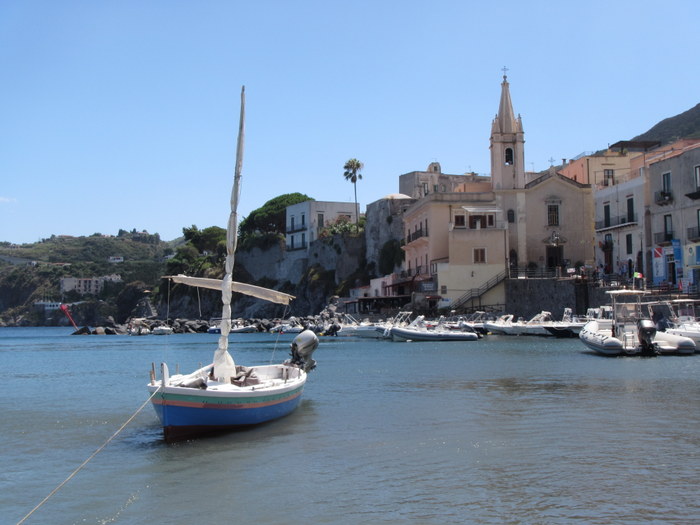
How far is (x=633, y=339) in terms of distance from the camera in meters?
32.4

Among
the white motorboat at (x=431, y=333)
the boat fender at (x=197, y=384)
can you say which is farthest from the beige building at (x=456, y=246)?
the boat fender at (x=197, y=384)

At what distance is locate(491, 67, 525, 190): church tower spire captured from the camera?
60.9 metres

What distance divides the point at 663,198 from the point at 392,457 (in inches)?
1487

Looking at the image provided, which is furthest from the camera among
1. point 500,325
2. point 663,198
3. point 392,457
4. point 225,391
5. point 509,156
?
point 509,156

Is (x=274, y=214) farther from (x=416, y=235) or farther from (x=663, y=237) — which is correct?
(x=663, y=237)

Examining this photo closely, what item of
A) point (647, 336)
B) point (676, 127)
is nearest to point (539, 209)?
point (647, 336)

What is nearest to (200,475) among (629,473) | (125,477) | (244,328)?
(125,477)

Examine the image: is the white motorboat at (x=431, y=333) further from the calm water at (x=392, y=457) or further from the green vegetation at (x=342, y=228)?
the green vegetation at (x=342, y=228)

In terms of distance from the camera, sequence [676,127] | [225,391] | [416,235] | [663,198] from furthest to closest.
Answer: [676,127], [416,235], [663,198], [225,391]

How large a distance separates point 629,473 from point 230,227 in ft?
29.3

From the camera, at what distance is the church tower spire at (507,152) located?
60.9m

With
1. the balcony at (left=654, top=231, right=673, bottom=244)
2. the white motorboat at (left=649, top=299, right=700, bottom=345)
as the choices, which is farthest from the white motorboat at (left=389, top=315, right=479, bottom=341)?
the balcony at (left=654, top=231, right=673, bottom=244)

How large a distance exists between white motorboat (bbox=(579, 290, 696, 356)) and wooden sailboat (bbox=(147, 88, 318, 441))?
58.0 feet

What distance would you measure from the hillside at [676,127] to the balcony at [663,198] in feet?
276
